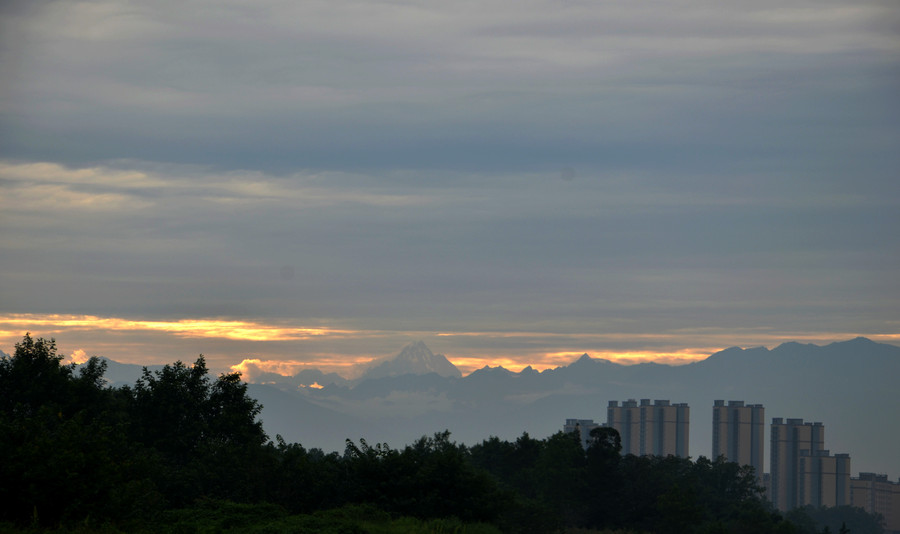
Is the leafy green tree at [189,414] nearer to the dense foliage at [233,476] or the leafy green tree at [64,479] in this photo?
the dense foliage at [233,476]

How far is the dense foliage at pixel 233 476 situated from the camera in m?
30.5

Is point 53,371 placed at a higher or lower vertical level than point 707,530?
higher

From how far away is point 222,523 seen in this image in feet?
114

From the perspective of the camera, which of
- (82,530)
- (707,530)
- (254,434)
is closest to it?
(82,530)

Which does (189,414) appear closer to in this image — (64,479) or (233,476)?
(233,476)

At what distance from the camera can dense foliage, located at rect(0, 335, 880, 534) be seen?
1202 inches

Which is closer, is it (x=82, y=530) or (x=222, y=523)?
(x=82, y=530)

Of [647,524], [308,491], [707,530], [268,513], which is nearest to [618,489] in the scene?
[647,524]

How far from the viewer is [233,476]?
152ft

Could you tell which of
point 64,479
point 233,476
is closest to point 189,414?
point 233,476

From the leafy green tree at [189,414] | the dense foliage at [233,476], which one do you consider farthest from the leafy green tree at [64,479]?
the leafy green tree at [189,414]

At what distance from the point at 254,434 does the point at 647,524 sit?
34.0 m

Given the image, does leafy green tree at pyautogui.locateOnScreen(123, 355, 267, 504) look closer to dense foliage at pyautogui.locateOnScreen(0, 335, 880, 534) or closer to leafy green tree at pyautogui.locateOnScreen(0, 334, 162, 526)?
dense foliage at pyautogui.locateOnScreen(0, 335, 880, 534)

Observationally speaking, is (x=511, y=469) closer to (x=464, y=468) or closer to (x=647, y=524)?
(x=647, y=524)
